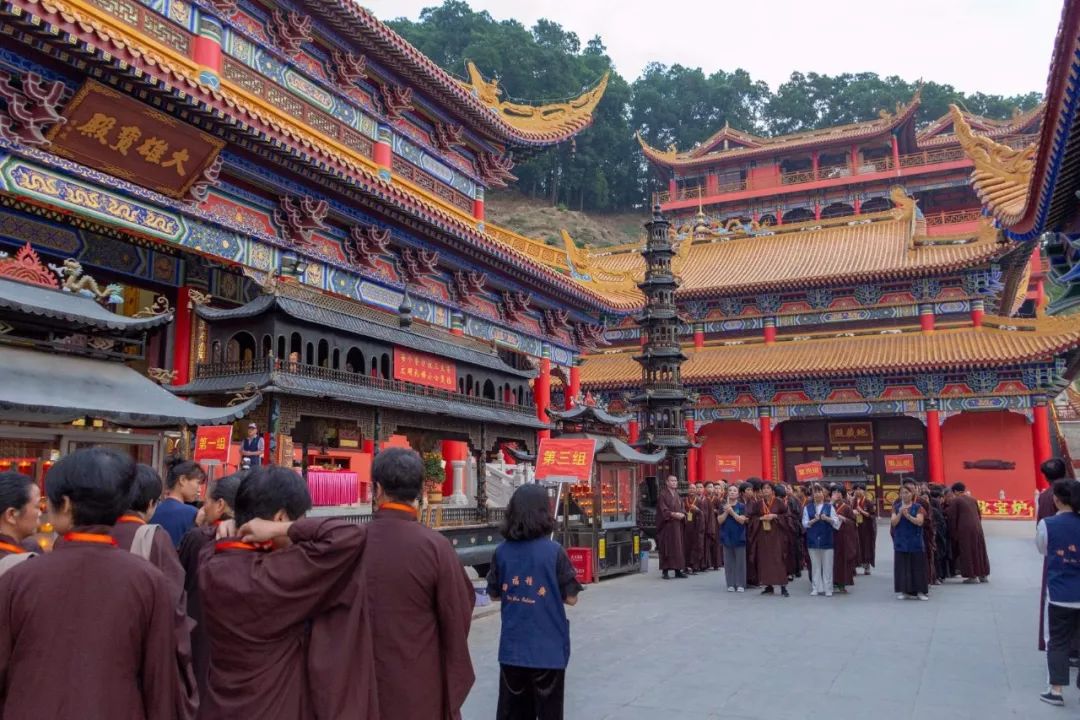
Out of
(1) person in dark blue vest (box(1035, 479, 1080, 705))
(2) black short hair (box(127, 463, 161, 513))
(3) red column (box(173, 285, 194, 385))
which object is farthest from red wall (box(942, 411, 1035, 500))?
(2) black short hair (box(127, 463, 161, 513))

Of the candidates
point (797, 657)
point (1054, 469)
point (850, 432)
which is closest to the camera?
point (1054, 469)

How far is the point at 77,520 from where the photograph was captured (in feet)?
8.57

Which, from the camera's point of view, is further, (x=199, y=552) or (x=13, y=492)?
(x=199, y=552)

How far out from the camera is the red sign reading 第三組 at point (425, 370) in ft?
40.4

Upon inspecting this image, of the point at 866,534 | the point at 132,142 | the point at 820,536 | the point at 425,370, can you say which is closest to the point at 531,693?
the point at 820,536

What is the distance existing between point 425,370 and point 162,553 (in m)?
9.45

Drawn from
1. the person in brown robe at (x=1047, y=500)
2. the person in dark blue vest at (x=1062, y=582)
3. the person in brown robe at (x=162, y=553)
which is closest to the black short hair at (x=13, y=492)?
the person in brown robe at (x=162, y=553)

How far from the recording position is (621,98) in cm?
6600

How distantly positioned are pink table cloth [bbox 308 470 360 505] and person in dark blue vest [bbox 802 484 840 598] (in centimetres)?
661

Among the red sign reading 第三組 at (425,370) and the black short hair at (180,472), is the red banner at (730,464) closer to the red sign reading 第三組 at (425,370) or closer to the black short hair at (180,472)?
the red sign reading 第三組 at (425,370)

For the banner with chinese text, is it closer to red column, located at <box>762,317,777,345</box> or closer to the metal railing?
red column, located at <box>762,317,777,345</box>

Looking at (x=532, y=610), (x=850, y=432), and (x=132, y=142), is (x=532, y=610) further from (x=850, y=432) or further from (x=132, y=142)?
(x=850, y=432)

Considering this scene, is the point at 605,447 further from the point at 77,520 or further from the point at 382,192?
the point at 77,520

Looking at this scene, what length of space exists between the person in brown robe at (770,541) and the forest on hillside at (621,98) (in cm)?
5252
